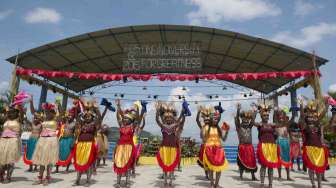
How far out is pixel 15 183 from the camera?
6.87m

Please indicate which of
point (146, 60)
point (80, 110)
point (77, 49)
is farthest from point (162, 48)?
point (80, 110)

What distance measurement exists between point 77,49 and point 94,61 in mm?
2216

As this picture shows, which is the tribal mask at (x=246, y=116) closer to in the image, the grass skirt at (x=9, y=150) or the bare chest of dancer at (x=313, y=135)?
the bare chest of dancer at (x=313, y=135)

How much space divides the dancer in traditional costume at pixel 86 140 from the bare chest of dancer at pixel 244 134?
3.70 m

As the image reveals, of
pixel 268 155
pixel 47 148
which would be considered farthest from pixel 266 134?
pixel 47 148

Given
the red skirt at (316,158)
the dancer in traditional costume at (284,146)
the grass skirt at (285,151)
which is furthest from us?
the grass skirt at (285,151)

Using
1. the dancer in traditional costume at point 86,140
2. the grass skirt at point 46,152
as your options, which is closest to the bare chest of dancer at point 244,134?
the dancer in traditional costume at point 86,140

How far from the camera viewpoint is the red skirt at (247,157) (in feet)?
26.9

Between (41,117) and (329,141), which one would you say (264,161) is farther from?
(329,141)

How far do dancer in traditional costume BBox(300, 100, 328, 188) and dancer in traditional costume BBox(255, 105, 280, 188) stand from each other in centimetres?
62

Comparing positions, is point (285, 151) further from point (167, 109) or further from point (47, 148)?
point (47, 148)

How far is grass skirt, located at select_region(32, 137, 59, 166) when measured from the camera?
6.65 m

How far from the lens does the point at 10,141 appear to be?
6.87m

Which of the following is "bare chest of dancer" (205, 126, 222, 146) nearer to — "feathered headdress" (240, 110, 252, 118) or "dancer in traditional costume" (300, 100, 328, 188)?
"feathered headdress" (240, 110, 252, 118)
